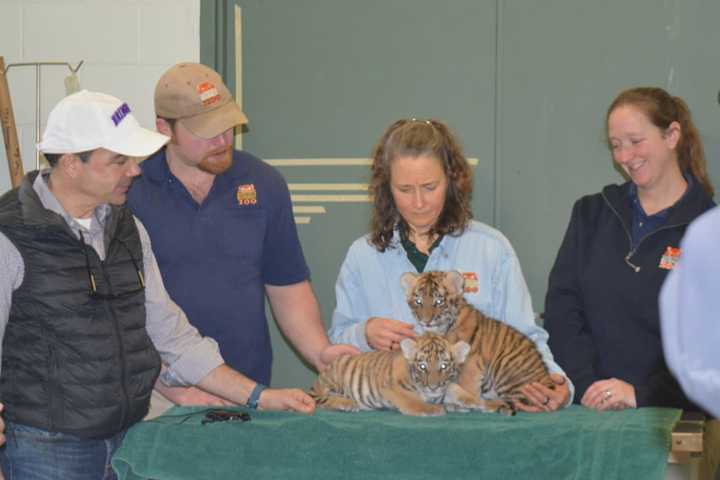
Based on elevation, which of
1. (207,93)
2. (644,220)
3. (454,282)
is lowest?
(454,282)

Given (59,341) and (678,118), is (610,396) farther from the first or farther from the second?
(59,341)

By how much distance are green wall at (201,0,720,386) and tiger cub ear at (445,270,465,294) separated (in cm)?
170

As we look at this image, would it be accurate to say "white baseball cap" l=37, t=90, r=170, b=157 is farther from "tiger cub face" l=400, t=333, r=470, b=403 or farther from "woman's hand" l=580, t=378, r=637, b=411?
"woman's hand" l=580, t=378, r=637, b=411

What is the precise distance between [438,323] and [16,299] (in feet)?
3.65

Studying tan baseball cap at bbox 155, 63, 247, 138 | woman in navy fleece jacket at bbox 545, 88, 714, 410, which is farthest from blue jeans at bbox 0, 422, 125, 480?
woman in navy fleece jacket at bbox 545, 88, 714, 410

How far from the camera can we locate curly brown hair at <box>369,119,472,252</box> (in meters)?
3.05

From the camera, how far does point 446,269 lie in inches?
120

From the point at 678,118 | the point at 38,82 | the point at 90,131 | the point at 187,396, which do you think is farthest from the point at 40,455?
the point at 38,82

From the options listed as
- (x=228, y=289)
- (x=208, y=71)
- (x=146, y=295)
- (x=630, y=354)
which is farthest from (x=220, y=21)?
(x=630, y=354)

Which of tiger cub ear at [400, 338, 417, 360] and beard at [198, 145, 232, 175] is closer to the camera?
tiger cub ear at [400, 338, 417, 360]

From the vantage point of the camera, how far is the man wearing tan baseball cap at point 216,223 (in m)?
3.38

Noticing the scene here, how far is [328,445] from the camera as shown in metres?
2.50

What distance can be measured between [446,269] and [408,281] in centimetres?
19

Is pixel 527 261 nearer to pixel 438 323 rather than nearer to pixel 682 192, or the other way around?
pixel 682 192
